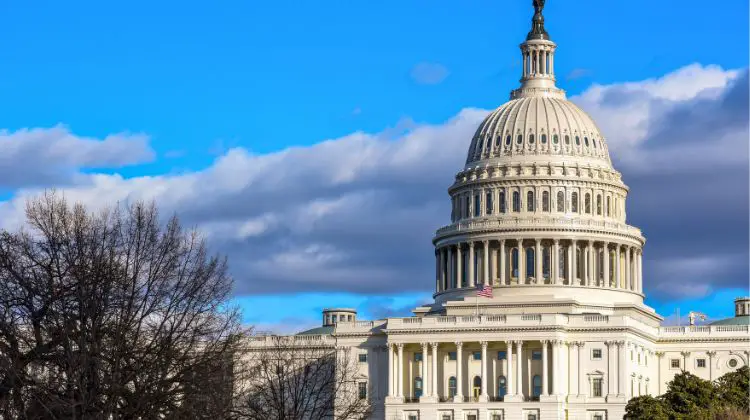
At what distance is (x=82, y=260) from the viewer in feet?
294

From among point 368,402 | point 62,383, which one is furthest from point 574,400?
point 62,383

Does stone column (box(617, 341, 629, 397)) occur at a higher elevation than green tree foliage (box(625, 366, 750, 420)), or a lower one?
higher

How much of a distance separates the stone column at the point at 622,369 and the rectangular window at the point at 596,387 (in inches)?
78.9

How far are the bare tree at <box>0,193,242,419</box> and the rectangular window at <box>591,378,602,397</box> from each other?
104 metres

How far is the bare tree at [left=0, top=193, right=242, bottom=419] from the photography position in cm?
8419

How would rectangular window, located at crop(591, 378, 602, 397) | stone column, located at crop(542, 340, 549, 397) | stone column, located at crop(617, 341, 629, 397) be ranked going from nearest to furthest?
stone column, located at crop(617, 341, 629, 397) < stone column, located at crop(542, 340, 549, 397) < rectangular window, located at crop(591, 378, 602, 397)

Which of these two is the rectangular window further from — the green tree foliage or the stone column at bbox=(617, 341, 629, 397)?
the green tree foliage

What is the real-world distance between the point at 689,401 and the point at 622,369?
33.0 metres

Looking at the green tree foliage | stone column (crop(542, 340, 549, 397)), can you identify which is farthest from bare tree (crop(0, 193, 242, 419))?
stone column (crop(542, 340, 549, 397))

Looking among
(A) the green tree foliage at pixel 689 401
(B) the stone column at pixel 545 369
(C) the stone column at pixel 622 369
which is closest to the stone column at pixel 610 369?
(C) the stone column at pixel 622 369

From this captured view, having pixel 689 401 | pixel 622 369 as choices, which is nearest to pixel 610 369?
pixel 622 369

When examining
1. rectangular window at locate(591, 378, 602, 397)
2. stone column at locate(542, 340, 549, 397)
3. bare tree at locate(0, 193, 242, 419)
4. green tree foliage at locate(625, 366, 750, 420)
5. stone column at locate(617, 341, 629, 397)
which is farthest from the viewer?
rectangular window at locate(591, 378, 602, 397)

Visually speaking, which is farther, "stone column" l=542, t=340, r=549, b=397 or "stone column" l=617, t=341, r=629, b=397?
"stone column" l=542, t=340, r=549, b=397

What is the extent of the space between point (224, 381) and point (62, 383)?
9031 millimetres
